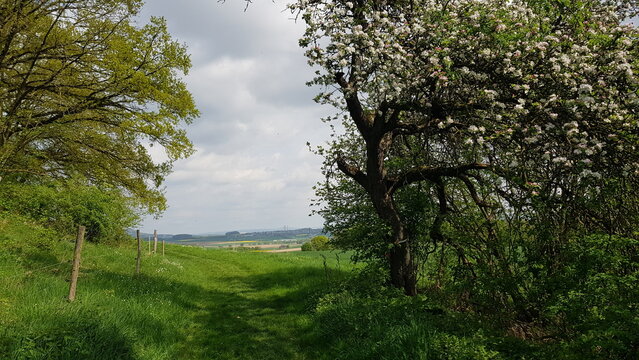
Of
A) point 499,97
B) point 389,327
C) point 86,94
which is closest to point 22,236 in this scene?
point 86,94

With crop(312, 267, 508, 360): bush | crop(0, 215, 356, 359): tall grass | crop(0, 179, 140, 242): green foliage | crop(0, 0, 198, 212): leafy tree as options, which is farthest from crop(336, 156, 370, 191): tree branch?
crop(0, 179, 140, 242): green foliage

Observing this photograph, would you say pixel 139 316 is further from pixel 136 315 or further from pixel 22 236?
pixel 22 236

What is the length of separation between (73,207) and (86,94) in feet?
31.1

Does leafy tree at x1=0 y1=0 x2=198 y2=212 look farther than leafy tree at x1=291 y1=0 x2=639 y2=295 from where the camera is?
Yes

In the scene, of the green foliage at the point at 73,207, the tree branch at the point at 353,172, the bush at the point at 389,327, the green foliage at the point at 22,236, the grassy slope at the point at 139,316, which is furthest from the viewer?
the green foliage at the point at 73,207

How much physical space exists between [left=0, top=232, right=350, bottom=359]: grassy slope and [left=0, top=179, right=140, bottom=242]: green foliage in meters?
3.41

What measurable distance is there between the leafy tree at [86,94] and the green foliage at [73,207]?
1.03 m

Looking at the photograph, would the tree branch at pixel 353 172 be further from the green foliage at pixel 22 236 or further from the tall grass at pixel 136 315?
the green foliage at pixel 22 236

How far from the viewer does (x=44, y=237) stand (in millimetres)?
13164

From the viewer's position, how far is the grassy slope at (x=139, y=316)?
233 inches

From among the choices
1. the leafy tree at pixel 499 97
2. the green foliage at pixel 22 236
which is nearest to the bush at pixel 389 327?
the leafy tree at pixel 499 97

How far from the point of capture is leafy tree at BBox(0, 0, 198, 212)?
1323cm

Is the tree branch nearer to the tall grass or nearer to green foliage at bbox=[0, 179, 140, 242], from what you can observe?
the tall grass

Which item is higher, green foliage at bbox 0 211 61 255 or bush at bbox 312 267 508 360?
green foliage at bbox 0 211 61 255
